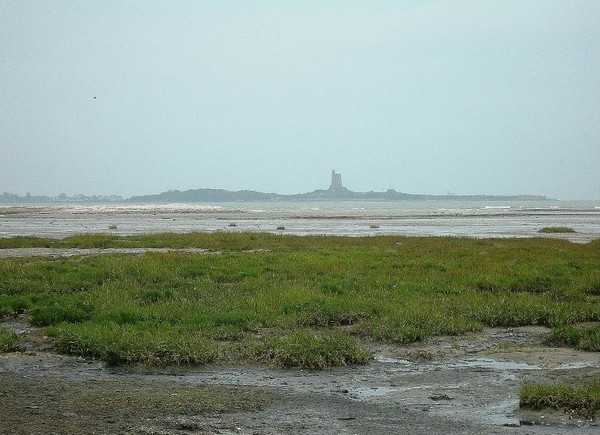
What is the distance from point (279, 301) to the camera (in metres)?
16.8

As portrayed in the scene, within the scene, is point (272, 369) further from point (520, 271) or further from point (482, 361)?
point (520, 271)

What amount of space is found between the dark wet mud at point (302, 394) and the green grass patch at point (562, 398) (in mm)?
178

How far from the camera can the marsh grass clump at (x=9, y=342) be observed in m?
13.0

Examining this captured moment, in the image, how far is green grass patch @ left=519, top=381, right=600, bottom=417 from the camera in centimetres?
902

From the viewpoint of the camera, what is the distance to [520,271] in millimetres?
22703

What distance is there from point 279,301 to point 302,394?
6.65 metres

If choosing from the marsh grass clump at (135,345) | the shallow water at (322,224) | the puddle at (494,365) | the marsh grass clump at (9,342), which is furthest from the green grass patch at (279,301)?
the shallow water at (322,224)

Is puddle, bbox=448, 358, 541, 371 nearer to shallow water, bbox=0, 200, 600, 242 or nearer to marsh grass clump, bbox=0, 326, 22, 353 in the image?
marsh grass clump, bbox=0, 326, 22, 353

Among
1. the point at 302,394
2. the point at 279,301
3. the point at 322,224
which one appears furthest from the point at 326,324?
the point at 322,224

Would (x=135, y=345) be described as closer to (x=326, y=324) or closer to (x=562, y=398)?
(x=326, y=324)

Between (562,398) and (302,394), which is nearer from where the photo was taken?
(562,398)

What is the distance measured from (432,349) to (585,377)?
11.1 feet

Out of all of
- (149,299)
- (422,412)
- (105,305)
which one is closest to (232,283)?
(149,299)

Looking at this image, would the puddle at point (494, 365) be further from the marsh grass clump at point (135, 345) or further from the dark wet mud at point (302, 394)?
the marsh grass clump at point (135, 345)
